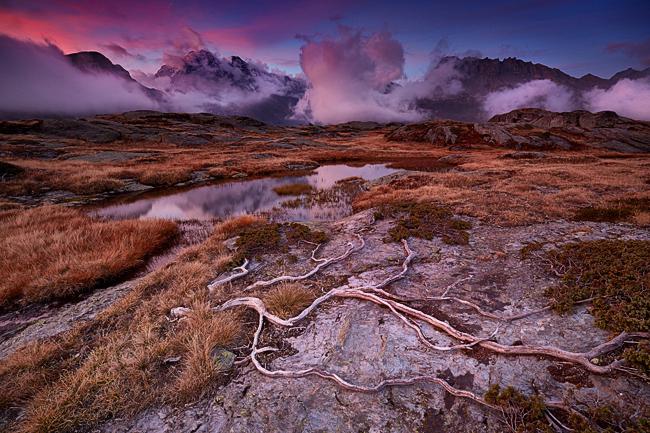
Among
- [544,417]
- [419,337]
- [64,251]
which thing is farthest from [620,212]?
[64,251]

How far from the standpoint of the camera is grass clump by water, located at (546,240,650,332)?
601 cm

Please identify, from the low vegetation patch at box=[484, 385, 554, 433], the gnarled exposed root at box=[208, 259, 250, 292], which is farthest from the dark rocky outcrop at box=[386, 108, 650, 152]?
the low vegetation patch at box=[484, 385, 554, 433]

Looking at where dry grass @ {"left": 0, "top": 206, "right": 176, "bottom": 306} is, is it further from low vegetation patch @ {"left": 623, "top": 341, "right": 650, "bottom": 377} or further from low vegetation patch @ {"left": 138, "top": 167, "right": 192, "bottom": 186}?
low vegetation patch @ {"left": 138, "top": 167, "right": 192, "bottom": 186}

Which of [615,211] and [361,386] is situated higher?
[615,211]

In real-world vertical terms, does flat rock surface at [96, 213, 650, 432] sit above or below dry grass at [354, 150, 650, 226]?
below

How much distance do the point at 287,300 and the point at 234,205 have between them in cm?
1706

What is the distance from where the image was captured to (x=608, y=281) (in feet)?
23.9

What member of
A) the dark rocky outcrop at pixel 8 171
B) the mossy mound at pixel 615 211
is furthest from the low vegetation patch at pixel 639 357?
the dark rocky outcrop at pixel 8 171

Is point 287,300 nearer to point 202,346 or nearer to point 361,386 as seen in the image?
point 202,346

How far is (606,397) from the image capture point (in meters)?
4.61

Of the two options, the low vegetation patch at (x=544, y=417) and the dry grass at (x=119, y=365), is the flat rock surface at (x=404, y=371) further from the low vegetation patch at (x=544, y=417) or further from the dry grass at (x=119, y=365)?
the dry grass at (x=119, y=365)

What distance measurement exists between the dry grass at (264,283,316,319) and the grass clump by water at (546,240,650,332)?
20.2 ft

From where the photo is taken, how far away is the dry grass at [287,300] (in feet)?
25.4

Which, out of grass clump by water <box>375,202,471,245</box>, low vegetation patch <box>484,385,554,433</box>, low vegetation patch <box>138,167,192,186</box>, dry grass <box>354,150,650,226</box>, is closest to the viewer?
low vegetation patch <box>484,385,554,433</box>
